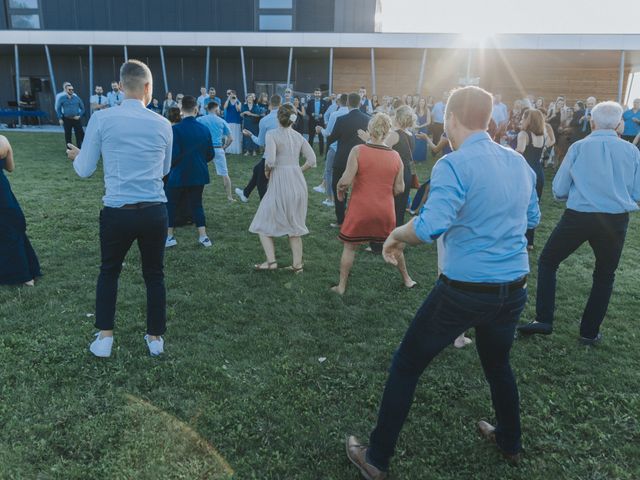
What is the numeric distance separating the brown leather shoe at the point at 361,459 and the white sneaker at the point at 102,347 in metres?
2.01

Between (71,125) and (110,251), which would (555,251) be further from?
(71,125)

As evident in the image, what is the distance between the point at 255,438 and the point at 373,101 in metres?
16.5

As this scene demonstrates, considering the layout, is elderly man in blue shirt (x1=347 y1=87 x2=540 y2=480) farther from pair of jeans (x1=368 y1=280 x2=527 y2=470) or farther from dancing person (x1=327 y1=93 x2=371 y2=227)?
dancing person (x1=327 y1=93 x2=371 y2=227)

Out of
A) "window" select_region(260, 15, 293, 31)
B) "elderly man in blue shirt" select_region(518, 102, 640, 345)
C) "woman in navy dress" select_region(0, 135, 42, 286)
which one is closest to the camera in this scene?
"elderly man in blue shirt" select_region(518, 102, 640, 345)

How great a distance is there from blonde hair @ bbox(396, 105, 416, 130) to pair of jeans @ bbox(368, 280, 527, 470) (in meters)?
4.18

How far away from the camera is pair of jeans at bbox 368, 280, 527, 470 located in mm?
2316

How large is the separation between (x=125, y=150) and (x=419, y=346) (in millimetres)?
2336

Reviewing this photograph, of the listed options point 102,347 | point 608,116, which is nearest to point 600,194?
point 608,116

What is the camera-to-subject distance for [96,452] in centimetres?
279

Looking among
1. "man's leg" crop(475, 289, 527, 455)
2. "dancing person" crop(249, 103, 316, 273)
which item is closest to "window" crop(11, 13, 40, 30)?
"dancing person" crop(249, 103, 316, 273)

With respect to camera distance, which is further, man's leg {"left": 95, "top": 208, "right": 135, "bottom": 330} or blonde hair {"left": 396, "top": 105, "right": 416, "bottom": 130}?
blonde hair {"left": 396, "top": 105, "right": 416, "bottom": 130}

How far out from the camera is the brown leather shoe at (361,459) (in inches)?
103

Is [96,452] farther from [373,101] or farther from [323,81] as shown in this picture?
[323,81]

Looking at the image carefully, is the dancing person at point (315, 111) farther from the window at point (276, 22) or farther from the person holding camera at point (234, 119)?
the window at point (276, 22)
